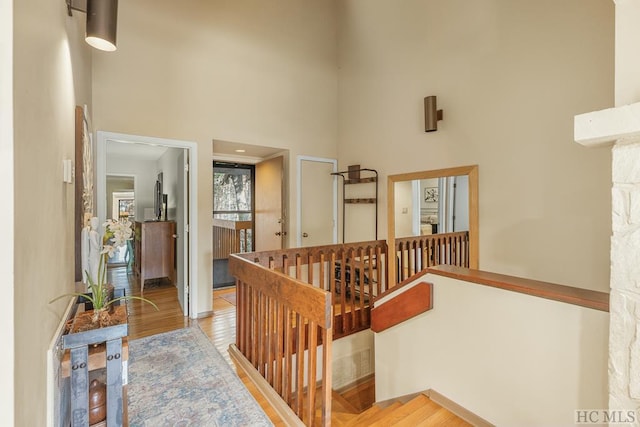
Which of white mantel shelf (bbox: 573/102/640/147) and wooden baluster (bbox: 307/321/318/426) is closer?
white mantel shelf (bbox: 573/102/640/147)

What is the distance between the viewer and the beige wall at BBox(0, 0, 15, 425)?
0.76 metres

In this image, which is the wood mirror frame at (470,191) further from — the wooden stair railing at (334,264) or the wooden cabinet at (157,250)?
the wooden cabinet at (157,250)

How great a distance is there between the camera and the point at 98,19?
1769mm

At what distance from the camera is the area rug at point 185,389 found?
177cm

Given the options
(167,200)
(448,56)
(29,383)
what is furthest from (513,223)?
(167,200)

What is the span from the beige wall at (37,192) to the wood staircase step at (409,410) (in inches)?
62.9

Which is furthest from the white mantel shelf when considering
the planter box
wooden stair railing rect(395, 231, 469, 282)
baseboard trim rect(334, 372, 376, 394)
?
baseboard trim rect(334, 372, 376, 394)

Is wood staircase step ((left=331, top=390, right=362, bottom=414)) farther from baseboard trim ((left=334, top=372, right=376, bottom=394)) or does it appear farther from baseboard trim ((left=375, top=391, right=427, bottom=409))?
baseboard trim ((left=375, top=391, right=427, bottom=409))

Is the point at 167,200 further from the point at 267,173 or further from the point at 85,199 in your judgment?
the point at 85,199

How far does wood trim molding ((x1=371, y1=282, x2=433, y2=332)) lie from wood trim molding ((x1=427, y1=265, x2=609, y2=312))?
0.19 m

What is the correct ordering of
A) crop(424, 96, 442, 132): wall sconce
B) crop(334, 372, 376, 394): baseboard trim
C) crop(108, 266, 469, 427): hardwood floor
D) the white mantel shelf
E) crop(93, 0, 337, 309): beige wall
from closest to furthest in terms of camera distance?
1. the white mantel shelf
2. crop(108, 266, 469, 427): hardwood floor
3. crop(334, 372, 376, 394): baseboard trim
4. crop(93, 0, 337, 309): beige wall
5. crop(424, 96, 442, 132): wall sconce

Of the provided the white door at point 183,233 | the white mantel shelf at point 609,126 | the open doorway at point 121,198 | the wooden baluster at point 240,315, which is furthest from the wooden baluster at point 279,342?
the open doorway at point 121,198

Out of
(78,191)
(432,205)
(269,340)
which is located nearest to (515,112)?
(432,205)

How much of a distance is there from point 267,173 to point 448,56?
9.70 ft
